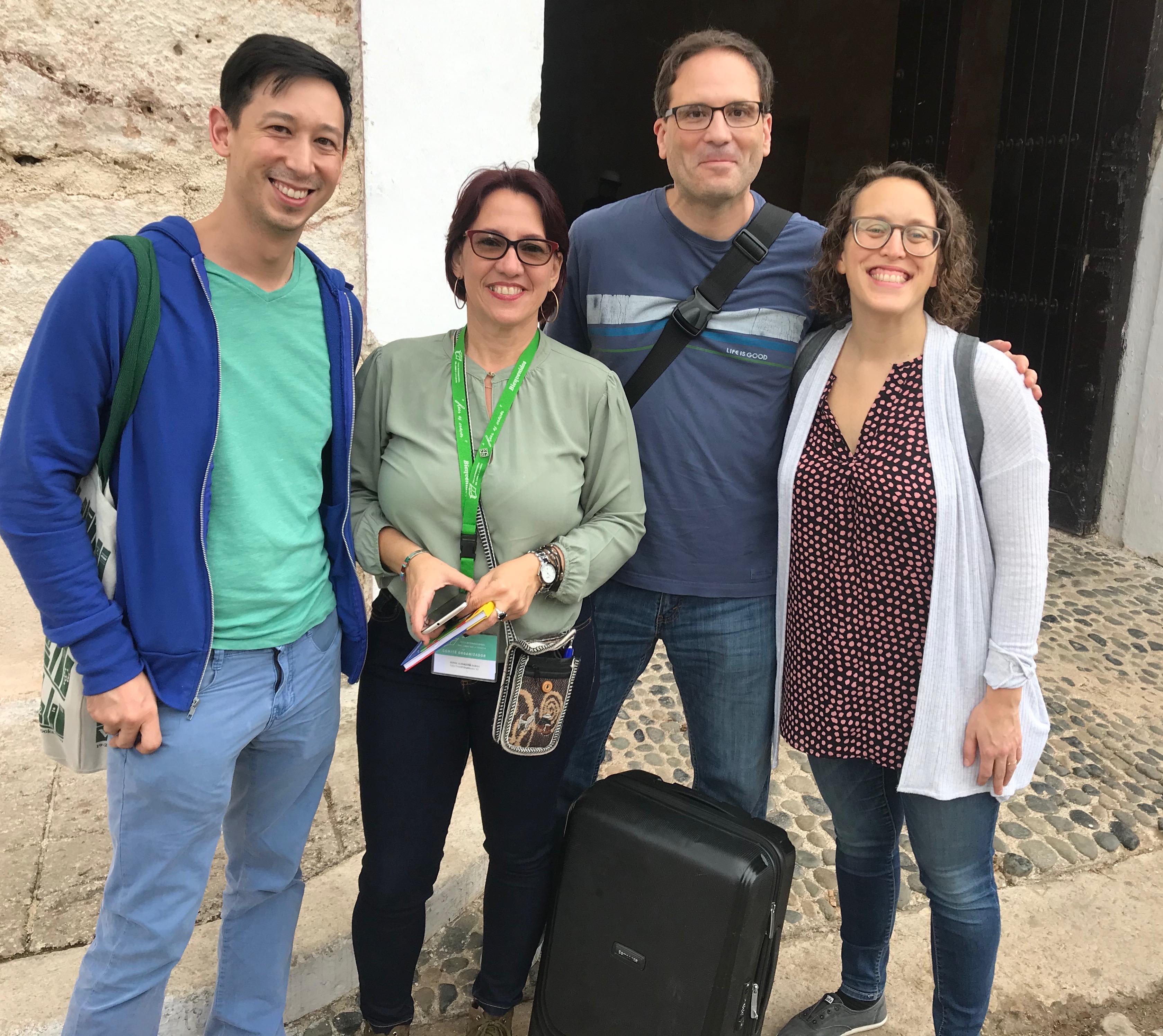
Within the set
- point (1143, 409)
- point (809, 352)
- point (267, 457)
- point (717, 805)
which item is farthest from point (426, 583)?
point (1143, 409)

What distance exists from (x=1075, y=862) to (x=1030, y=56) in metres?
4.65

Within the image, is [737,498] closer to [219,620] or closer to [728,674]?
[728,674]

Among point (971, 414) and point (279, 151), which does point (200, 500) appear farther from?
point (971, 414)

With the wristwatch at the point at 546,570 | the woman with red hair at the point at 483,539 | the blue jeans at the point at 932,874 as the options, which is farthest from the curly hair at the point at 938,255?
the blue jeans at the point at 932,874

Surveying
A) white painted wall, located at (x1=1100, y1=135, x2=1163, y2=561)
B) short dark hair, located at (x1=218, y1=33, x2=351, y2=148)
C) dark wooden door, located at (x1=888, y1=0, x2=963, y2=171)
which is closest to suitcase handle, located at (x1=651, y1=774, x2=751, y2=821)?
short dark hair, located at (x1=218, y1=33, x2=351, y2=148)

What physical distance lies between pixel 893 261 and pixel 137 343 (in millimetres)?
1340

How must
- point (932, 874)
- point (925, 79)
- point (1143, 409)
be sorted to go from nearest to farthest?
1. point (932, 874)
2. point (1143, 409)
3. point (925, 79)

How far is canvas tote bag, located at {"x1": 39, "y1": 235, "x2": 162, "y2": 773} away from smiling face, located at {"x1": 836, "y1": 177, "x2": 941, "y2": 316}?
125 centimetres

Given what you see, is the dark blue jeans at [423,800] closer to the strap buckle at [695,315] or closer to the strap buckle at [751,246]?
the strap buckle at [695,315]

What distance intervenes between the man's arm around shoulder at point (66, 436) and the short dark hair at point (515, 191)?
0.63 metres

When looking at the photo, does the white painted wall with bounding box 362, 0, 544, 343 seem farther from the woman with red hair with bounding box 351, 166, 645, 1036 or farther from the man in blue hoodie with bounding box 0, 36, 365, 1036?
the man in blue hoodie with bounding box 0, 36, 365, 1036

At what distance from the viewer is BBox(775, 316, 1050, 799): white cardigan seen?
1724 mm

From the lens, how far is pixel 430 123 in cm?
299

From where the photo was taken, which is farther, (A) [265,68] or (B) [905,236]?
(B) [905,236]
